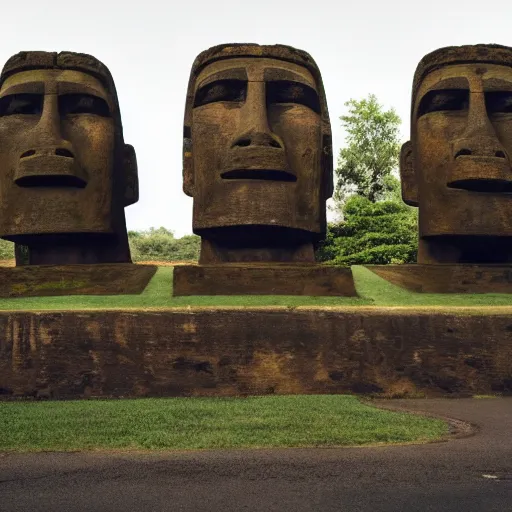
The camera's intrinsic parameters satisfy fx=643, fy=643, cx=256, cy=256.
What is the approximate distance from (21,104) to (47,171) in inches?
53.1

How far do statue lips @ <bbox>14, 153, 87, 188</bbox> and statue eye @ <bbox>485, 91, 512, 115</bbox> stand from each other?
5580mm

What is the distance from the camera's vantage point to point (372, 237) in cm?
2375

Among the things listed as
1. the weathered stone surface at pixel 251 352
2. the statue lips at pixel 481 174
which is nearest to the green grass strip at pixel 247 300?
the weathered stone surface at pixel 251 352

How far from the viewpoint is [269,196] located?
26.4ft

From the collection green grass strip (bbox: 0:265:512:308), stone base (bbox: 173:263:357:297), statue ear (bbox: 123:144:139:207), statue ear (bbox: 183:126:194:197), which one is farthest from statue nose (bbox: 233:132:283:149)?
statue ear (bbox: 123:144:139:207)

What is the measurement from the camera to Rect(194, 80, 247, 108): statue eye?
8.60 meters

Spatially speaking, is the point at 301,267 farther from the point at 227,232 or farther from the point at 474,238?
the point at 474,238

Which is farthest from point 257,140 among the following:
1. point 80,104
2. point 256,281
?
point 80,104

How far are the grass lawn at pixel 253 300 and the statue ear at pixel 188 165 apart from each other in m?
1.57

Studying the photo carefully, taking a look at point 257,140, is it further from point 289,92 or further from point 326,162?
point 326,162

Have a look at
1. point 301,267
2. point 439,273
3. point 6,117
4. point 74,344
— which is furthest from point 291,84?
point 74,344

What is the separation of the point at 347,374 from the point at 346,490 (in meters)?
3.68

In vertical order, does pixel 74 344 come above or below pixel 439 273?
below

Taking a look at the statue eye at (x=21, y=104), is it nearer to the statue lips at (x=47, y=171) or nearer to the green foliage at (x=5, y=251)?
the statue lips at (x=47, y=171)
